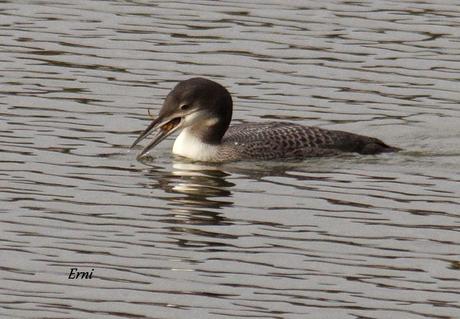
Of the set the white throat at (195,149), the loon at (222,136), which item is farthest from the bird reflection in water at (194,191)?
the loon at (222,136)

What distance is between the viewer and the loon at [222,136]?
58.7ft

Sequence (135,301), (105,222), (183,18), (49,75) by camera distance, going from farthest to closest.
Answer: (183,18) → (49,75) → (105,222) → (135,301)

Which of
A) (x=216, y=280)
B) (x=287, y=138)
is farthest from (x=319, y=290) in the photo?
(x=287, y=138)

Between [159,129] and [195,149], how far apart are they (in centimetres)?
49

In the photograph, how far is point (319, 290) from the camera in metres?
12.4

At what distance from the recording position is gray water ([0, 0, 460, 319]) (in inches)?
485

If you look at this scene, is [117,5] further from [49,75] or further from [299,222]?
[299,222]

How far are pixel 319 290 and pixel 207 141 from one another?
5863mm

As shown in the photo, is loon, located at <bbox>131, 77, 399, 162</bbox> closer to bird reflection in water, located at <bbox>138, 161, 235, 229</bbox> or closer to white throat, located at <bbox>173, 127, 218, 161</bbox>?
white throat, located at <bbox>173, 127, 218, 161</bbox>

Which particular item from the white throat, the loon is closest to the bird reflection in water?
the white throat

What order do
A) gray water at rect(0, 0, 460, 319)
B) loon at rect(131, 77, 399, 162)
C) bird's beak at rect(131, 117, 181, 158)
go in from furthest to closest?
loon at rect(131, 77, 399, 162), bird's beak at rect(131, 117, 181, 158), gray water at rect(0, 0, 460, 319)

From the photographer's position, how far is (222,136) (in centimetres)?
1827

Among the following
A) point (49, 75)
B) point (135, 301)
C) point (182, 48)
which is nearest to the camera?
point (135, 301)

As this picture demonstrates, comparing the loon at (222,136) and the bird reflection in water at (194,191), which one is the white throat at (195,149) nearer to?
the loon at (222,136)
